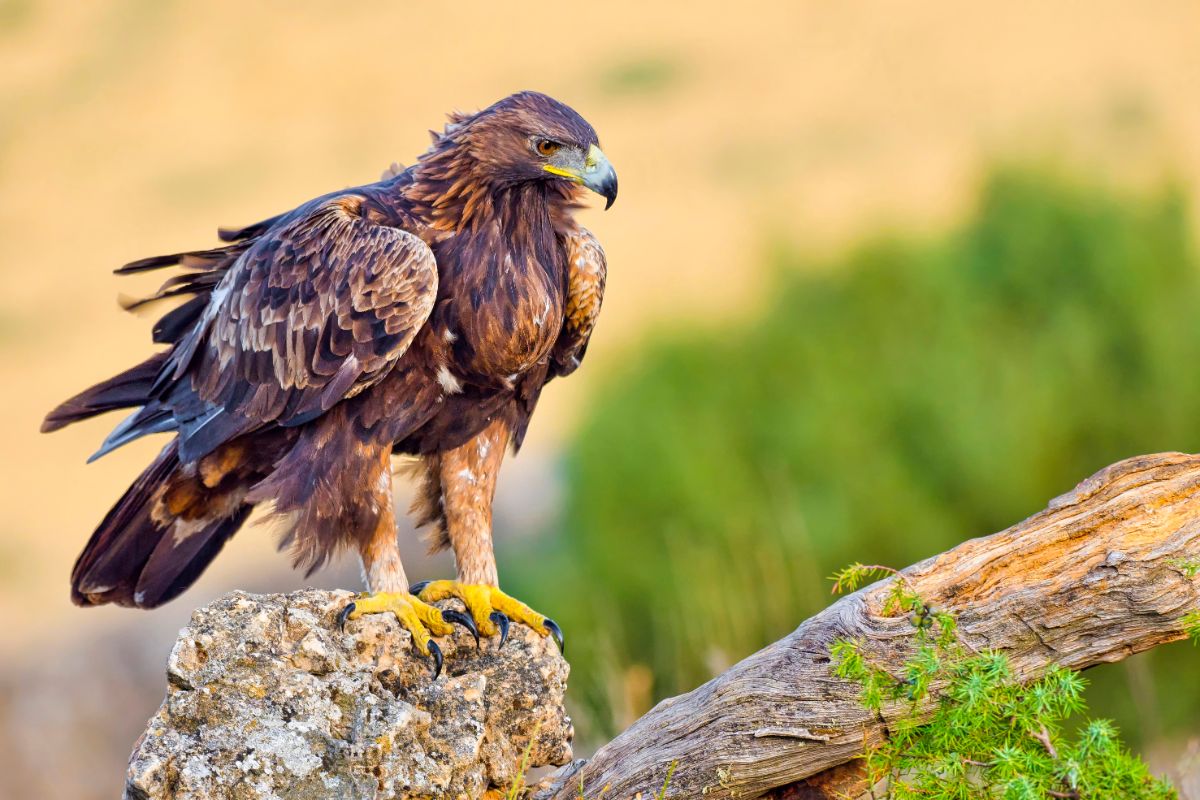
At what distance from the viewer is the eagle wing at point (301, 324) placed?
5.05m

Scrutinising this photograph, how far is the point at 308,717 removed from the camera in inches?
167

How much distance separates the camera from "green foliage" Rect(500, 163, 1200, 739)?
1070 centimetres

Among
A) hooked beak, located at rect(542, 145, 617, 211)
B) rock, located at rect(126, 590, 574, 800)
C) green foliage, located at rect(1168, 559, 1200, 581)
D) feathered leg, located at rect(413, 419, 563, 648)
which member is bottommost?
green foliage, located at rect(1168, 559, 1200, 581)

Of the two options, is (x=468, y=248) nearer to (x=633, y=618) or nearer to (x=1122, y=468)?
(x=1122, y=468)

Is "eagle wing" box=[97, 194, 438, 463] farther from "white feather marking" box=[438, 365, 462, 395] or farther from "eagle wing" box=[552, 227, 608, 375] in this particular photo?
"eagle wing" box=[552, 227, 608, 375]

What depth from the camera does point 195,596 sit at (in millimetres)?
17688

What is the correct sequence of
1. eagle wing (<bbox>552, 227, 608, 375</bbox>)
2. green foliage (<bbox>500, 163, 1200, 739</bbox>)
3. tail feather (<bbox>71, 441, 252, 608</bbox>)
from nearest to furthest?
1. eagle wing (<bbox>552, 227, 608, 375</bbox>)
2. tail feather (<bbox>71, 441, 252, 608</bbox>)
3. green foliage (<bbox>500, 163, 1200, 739</bbox>)

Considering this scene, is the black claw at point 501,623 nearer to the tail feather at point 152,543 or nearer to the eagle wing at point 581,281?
the eagle wing at point 581,281

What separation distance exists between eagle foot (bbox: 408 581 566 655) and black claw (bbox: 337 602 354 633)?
0.54 metres

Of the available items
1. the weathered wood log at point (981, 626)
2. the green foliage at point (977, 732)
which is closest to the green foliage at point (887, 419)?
the weathered wood log at point (981, 626)

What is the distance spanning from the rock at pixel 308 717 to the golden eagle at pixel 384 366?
0.22m

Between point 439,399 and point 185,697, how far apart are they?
150cm

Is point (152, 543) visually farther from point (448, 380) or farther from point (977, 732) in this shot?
point (977, 732)

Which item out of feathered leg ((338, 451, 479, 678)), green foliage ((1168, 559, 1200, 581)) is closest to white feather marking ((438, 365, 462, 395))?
feathered leg ((338, 451, 479, 678))
